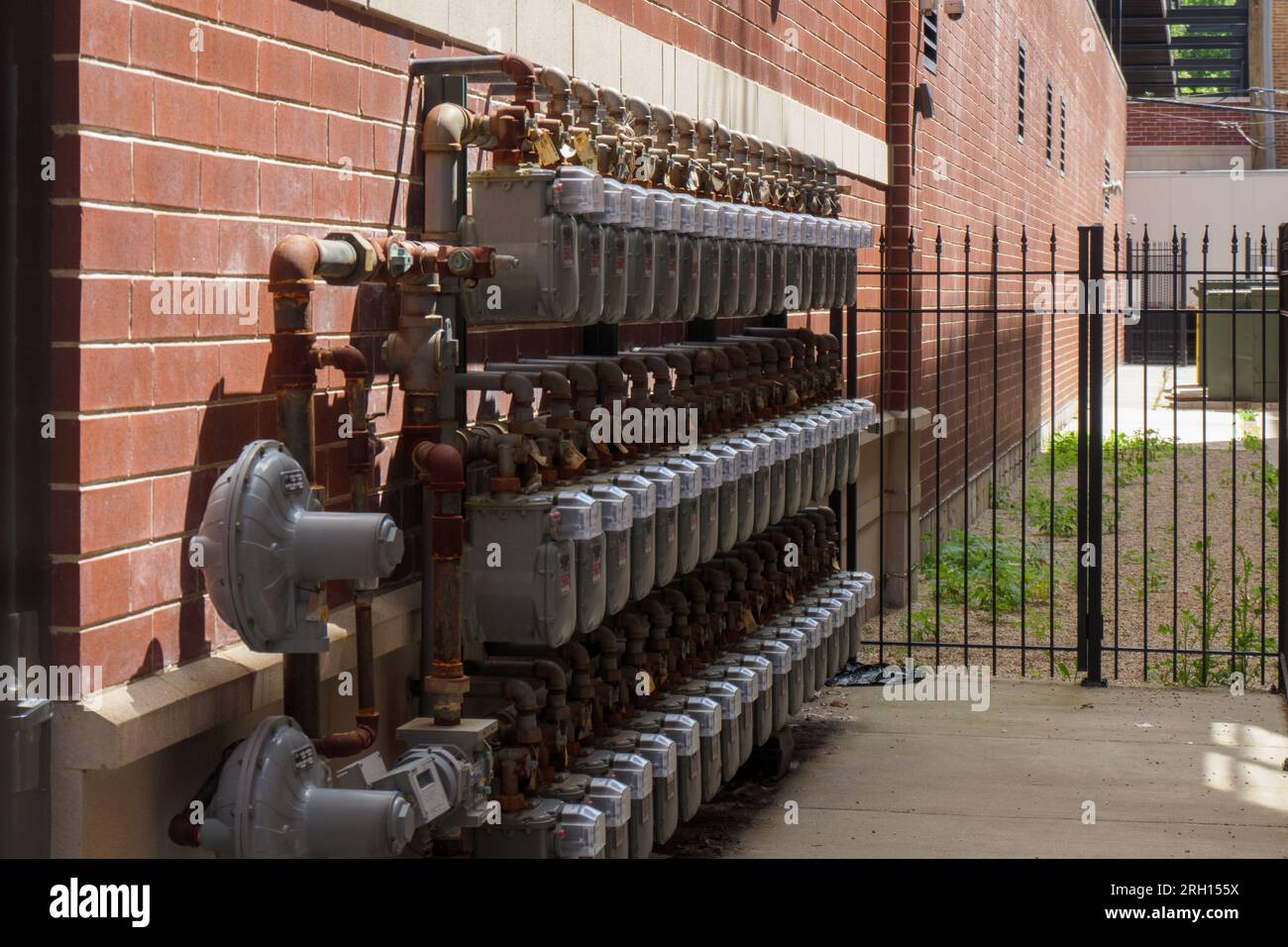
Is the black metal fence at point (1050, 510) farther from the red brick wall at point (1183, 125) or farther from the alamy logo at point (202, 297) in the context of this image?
the red brick wall at point (1183, 125)

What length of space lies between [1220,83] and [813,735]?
1636 inches

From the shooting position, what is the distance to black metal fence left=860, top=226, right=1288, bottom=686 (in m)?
9.08

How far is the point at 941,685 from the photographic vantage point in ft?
29.3

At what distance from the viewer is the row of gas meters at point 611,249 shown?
448 cm

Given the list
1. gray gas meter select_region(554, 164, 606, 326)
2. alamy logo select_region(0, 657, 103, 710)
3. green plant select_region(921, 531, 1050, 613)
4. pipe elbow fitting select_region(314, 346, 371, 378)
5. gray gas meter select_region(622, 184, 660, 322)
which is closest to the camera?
alamy logo select_region(0, 657, 103, 710)

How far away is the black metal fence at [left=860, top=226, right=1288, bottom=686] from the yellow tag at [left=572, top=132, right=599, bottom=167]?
12.5 feet

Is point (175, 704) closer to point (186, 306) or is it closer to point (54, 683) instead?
point (54, 683)

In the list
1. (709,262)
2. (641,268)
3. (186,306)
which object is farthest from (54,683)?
(709,262)

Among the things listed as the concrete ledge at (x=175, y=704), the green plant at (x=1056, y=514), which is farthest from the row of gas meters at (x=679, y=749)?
the green plant at (x=1056, y=514)

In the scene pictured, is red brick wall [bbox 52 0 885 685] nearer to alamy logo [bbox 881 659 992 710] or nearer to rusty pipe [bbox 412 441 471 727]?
rusty pipe [bbox 412 441 471 727]

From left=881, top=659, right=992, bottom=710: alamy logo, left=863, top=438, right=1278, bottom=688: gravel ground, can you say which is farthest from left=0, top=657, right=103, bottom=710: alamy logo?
left=863, top=438, right=1278, bottom=688: gravel ground

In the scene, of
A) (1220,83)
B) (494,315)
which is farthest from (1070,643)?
(1220,83)

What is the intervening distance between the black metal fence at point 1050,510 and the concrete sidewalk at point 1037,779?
0.60 metres

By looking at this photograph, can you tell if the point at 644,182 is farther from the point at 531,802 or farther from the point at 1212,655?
the point at 1212,655
